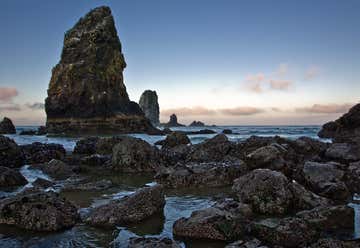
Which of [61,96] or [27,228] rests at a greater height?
[61,96]

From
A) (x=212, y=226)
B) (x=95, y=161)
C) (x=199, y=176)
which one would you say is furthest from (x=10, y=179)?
(x=212, y=226)

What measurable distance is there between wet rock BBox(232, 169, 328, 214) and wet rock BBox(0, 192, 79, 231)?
3.84 metres

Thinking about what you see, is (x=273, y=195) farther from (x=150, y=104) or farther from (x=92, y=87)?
(x=150, y=104)

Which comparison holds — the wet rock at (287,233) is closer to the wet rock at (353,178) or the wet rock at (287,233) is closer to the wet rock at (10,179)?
the wet rock at (353,178)

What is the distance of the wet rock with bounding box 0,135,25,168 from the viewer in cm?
1466

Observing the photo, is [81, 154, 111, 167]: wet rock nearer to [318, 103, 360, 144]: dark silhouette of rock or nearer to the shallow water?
the shallow water

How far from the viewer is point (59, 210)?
6.36 m

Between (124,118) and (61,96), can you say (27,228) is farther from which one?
(61,96)

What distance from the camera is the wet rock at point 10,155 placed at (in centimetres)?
1466

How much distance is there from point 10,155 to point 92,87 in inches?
2075

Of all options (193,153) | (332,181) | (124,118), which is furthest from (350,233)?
(124,118)

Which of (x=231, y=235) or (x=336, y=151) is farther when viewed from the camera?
(x=336, y=151)

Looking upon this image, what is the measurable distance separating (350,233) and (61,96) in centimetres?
6545

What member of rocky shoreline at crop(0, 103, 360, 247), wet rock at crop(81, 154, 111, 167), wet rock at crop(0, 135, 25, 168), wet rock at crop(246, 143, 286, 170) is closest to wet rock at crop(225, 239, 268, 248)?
A: rocky shoreline at crop(0, 103, 360, 247)
